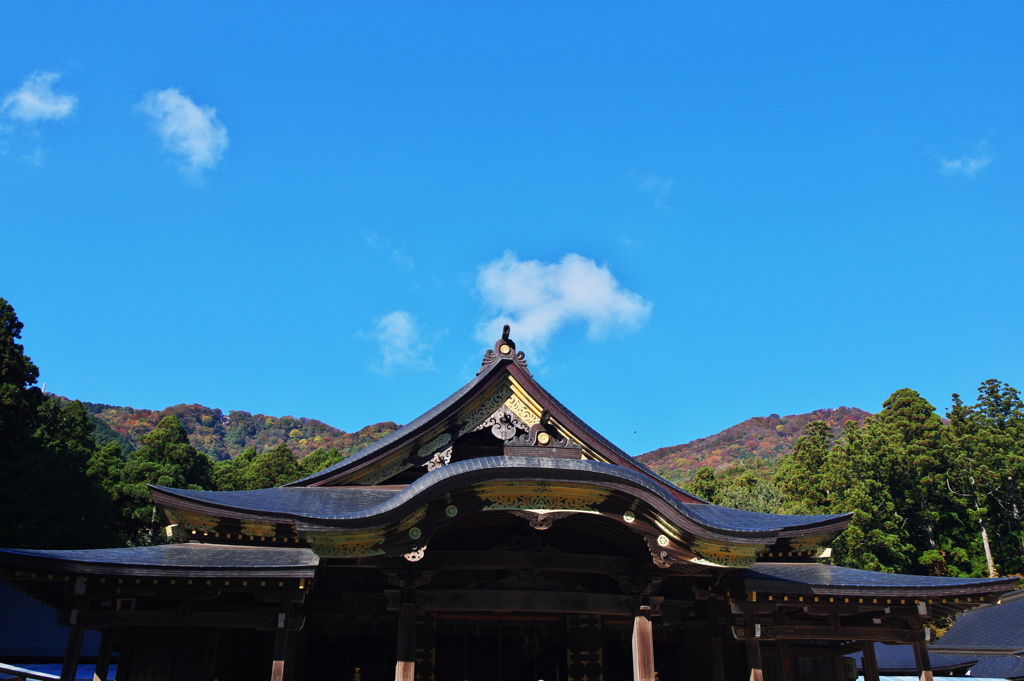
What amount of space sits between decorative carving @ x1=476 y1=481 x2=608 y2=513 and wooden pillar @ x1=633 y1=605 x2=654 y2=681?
1.98m

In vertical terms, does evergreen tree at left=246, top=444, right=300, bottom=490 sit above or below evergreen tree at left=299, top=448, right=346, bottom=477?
below

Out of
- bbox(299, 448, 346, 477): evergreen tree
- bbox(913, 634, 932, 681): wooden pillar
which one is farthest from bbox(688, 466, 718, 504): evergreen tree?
bbox(913, 634, 932, 681): wooden pillar

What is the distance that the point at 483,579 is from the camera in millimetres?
11281

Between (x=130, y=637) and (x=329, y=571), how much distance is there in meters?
3.12

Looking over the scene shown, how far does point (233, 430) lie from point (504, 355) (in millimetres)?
118113

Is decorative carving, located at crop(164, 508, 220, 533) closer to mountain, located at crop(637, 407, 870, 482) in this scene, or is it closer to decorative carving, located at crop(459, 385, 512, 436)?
decorative carving, located at crop(459, 385, 512, 436)

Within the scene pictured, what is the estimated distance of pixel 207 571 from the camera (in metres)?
9.55

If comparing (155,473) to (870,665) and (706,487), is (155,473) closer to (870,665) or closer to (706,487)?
(706,487)

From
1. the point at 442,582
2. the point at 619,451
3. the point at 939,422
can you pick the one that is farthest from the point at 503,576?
the point at 939,422

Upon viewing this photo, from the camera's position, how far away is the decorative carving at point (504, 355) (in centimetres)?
1247

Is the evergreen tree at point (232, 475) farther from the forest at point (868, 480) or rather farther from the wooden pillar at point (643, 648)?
the wooden pillar at point (643, 648)

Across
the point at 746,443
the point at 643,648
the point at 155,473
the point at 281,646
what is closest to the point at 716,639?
the point at 643,648

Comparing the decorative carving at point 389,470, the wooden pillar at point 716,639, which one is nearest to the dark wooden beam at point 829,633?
the wooden pillar at point 716,639

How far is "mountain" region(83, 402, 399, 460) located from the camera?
330 feet
